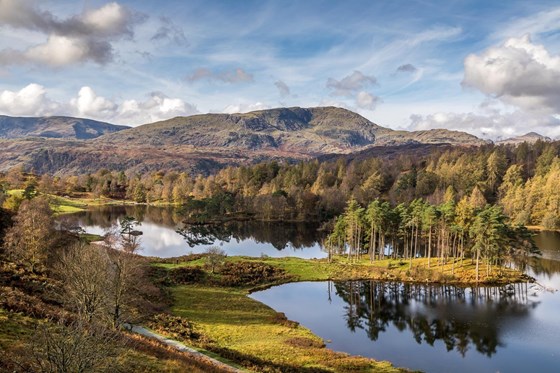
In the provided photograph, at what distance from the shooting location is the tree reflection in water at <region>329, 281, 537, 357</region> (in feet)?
171

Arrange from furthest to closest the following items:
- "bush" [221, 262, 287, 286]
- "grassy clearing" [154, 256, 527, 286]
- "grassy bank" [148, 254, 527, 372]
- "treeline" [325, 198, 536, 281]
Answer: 1. "grassy clearing" [154, 256, 527, 286]
2. "treeline" [325, 198, 536, 281]
3. "bush" [221, 262, 287, 286]
4. "grassy bank" [148, 254, 527, 372]

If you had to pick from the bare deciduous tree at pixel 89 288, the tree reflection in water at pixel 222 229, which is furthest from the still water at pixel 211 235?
the bare deciduous tree at pixel 89 288

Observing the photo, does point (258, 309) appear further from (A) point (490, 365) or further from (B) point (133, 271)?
(A) point (490, 365)

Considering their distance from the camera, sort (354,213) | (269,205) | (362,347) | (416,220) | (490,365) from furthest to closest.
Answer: (269,205)
(354,213)
(416,220)
(362,347)
(490,365)

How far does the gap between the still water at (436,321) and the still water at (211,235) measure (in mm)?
42257

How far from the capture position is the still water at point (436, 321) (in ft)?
150

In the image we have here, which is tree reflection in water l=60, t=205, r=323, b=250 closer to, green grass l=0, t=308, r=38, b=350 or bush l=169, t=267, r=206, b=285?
bush l=169, t=267, r=206, b=285

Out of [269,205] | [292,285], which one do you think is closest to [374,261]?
[292,285]

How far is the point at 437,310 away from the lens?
202 ft

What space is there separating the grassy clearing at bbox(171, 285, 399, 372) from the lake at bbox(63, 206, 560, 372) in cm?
353

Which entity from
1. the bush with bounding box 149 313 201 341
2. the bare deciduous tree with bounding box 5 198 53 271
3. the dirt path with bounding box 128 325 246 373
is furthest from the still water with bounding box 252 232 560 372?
the bare deciduous tree with bounding box 5 198 53 271

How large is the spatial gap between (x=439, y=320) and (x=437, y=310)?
15.0 feet

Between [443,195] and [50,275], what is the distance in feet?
537

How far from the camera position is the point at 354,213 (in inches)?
3760
